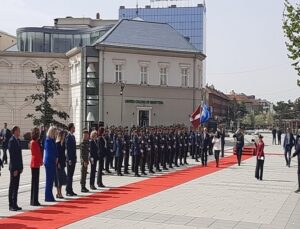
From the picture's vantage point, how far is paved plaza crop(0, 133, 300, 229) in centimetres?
1054

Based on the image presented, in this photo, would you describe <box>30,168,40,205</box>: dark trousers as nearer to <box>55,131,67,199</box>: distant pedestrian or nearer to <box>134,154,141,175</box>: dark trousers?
<box>55,131,67,199</box>: distant pedestrian

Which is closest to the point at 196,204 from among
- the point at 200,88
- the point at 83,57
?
the point at 83,57

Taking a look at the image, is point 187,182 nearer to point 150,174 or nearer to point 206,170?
point 150,174

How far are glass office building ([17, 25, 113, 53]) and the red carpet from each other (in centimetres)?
4356

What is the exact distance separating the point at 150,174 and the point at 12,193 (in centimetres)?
989

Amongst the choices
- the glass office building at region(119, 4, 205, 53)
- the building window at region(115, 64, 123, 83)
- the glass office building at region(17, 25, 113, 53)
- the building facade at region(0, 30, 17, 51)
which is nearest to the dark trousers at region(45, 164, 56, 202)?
the building window at region(115, 64, 123, 83)

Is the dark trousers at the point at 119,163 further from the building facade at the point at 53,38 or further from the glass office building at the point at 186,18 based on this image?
the glass office building at the point at 186,18

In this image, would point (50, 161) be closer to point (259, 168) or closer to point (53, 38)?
point (259, 168)

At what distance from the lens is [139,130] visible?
21.3m

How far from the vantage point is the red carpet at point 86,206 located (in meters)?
10.4

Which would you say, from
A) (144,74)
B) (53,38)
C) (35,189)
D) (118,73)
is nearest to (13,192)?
(35,189)

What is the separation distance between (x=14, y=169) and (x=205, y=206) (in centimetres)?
489

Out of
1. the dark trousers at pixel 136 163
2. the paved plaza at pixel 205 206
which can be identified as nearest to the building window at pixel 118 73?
the dark trousers at pixel 136 163

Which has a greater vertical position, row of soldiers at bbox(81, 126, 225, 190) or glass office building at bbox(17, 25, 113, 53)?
glass office building at bbox(17, 25, 113, 53)
